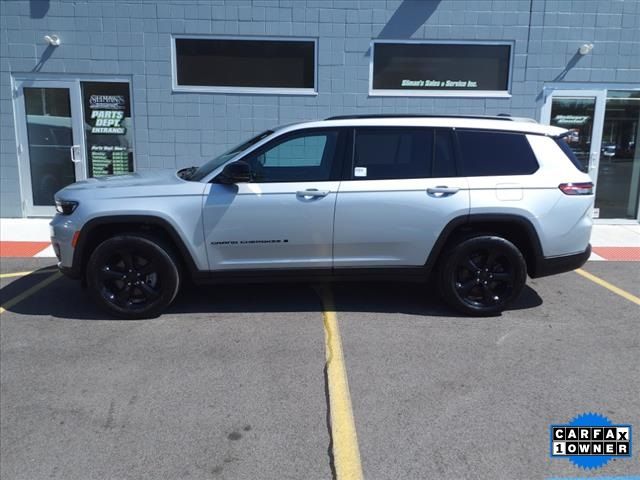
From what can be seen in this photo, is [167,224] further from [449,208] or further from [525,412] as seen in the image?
[525,412]

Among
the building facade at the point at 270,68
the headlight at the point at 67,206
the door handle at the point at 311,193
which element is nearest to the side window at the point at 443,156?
the door handle at the point at 311,193

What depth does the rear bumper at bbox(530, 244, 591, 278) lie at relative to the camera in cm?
507

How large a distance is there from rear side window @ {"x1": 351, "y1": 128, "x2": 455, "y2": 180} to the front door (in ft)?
0.75

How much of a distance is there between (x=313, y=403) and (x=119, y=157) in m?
7.14

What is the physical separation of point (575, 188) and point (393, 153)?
5.63ft

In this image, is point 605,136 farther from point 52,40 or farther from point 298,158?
point 52,40

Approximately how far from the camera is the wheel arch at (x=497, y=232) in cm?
495

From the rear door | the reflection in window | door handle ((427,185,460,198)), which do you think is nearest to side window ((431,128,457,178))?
the rear door

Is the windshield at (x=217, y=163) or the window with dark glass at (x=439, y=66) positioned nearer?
the windshield at (x=217, y=163)

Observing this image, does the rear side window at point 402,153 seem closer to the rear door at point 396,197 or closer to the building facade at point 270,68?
the rear door at point 396,197

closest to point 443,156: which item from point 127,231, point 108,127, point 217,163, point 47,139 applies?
point 217,163

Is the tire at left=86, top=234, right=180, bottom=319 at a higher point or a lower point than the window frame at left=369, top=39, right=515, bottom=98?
lower

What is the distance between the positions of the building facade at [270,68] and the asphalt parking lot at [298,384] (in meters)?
4.22

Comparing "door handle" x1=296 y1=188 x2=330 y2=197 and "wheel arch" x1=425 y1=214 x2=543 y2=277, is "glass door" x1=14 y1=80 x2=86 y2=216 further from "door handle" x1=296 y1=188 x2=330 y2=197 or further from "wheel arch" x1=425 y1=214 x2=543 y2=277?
"wheel arch" x1=425 y1=214 x2=543 y2=277
